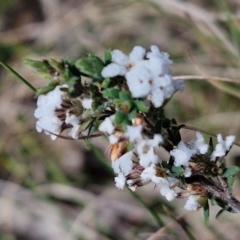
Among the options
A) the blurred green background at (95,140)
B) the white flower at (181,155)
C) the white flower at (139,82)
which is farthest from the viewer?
the blurred green background at (95,140)

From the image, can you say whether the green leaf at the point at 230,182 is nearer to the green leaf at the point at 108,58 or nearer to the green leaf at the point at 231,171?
the green leaf at the point at 231,171

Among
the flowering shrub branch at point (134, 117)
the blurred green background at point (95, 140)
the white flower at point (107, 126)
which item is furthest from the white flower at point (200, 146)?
the blurred green background at point (95, 140)

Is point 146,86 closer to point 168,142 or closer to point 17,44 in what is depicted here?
point 168,142

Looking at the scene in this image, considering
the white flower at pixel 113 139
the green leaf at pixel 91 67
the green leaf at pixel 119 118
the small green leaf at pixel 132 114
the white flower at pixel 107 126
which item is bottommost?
the white flower at pixel 113 139

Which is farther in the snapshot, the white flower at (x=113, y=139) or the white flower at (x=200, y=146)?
the white flower at (x=200, y=146)

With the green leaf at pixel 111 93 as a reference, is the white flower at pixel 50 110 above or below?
below

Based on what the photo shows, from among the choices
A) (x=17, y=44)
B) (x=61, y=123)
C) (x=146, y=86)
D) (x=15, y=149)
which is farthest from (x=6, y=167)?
(x=146, y=86)

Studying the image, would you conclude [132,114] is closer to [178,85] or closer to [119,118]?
[119,118]
